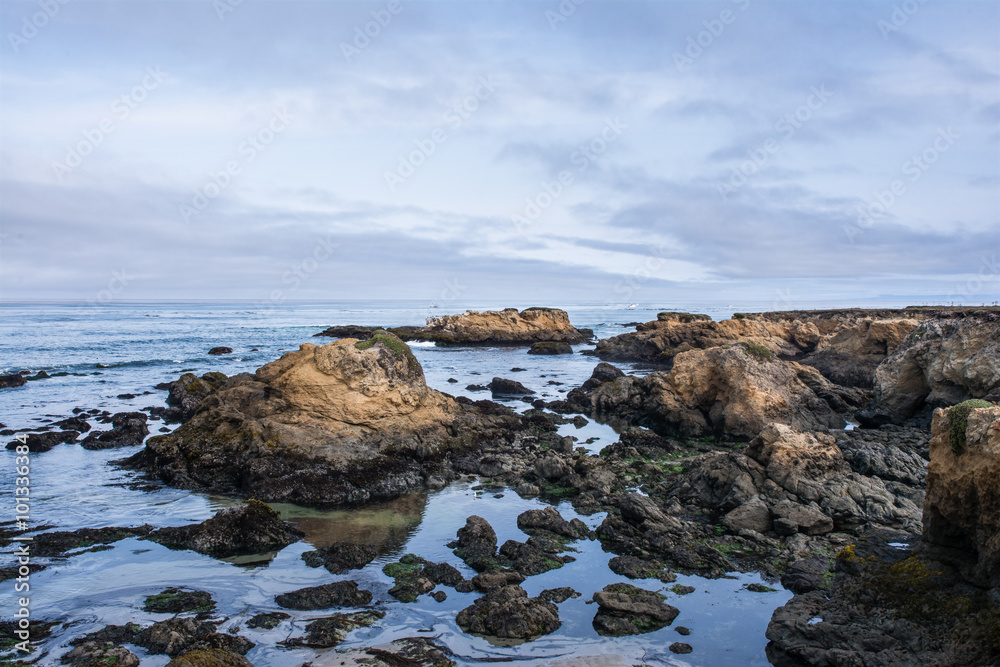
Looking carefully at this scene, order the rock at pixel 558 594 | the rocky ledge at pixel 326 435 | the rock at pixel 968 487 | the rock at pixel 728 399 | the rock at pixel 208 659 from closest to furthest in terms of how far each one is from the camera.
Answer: the rock at pixel 208 659 → the rock at pixel 968 487 → the rock at pixel 558 594 → the rocky ledge at pixel 326 435 → the rock at pixel 728 399

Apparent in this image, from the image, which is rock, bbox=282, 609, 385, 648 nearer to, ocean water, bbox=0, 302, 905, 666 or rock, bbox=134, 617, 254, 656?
ocean water, bbox=0, 302, 905, 666

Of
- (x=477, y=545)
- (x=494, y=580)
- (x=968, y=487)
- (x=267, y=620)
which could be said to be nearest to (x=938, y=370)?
(x=968, y=487)

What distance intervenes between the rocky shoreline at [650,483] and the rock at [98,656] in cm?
5

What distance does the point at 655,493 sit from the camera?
663 inches

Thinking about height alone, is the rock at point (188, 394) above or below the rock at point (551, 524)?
above

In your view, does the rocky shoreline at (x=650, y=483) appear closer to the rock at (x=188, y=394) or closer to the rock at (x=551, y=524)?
the rock at (x=551, y=524)

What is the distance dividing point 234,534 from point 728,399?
62.7 ft

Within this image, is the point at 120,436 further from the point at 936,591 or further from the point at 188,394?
the point at 936,591

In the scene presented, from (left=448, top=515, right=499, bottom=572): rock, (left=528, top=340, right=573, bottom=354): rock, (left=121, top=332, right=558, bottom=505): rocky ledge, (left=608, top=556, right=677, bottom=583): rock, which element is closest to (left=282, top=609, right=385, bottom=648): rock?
(left=448, top=515, right=499, bottom=572): rock

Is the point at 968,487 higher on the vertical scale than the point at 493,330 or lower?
lower

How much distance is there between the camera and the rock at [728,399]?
23094 mm

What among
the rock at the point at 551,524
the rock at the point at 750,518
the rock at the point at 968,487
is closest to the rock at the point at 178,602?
the rock at the point at 551,524

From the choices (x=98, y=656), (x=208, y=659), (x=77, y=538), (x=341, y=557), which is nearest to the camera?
(x=208, y=659)

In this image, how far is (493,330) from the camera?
76.1 metres
